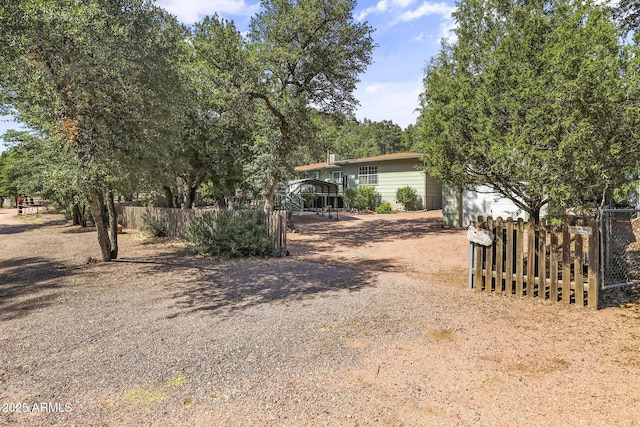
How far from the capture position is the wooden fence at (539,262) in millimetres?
5234

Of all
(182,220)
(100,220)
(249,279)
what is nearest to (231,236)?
(249,279)

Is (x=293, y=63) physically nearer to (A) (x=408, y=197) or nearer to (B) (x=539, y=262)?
A: (B) (x=539, y=262)

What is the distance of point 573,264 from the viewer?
5543 mm

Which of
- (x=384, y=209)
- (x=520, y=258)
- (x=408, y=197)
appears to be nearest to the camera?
(x=520, y=258)

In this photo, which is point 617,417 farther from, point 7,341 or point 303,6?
point 303,6

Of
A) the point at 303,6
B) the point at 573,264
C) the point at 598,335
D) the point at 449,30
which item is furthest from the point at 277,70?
the point at 598,335

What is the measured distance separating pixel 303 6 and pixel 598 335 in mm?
14263

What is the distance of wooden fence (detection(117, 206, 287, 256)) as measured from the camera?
395 inches

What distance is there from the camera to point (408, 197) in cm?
2419

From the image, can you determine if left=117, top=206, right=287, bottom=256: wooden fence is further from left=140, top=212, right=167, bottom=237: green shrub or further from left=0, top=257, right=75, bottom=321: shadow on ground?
left=0, top=257, right=75, bottom=321: shadow on ground

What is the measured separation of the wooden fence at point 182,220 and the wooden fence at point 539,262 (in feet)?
17.3

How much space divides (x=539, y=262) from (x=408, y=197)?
18.8 metres

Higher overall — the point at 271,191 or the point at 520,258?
the point at 271,191

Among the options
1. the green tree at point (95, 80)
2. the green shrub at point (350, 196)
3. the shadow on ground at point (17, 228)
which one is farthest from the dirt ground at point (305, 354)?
the green shrub at point (350, 196)
